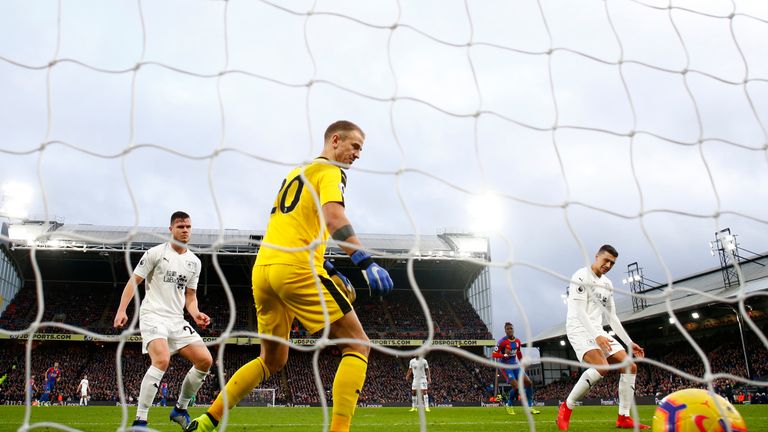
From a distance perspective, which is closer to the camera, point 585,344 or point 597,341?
point 597,341

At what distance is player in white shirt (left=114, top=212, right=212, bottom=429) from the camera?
4.91 m

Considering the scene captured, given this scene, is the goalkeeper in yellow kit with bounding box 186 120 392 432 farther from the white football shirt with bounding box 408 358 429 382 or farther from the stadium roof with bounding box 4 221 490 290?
the stadium roof with bounding box 4 221 490 290

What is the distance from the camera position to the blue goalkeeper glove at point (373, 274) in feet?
9.59

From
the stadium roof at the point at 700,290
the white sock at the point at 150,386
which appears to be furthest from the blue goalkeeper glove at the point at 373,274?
the stadium roof at the point at 700,290

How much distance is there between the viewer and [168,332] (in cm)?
511

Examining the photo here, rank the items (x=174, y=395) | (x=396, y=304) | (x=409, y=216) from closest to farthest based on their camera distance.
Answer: (x=409, y=216), (x=174, y=395), (x=396, y=304)

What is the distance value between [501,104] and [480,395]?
28.6 meters

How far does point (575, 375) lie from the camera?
36812 mm

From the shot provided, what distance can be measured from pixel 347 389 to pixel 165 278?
2.85 metres

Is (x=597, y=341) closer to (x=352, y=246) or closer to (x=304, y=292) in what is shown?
→ (x=304, y=292)

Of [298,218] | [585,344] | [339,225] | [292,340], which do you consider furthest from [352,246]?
[292,340]

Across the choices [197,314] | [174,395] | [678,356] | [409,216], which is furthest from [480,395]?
[409,216]

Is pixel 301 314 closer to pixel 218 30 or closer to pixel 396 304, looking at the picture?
pixel 218 30

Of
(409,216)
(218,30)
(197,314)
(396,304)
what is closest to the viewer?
(409,216)
